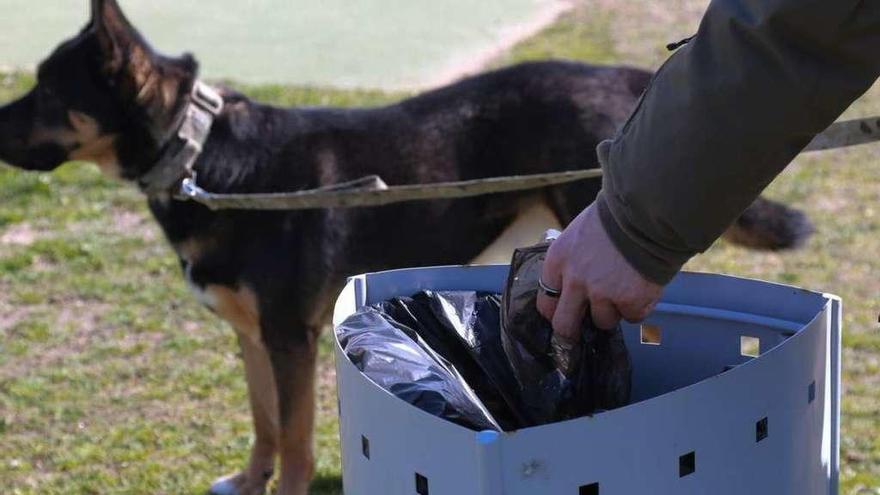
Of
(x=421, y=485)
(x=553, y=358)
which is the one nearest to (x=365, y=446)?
(x=421, y=485)

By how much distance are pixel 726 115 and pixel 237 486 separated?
325 centimetres

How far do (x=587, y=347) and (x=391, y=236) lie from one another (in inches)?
99.2

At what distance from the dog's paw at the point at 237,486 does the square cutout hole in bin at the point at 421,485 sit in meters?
2.90

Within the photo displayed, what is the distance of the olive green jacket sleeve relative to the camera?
1536mm

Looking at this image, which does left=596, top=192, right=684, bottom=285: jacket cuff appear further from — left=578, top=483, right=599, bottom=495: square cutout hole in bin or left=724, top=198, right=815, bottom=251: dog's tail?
left=724, top=198, right=815, bottom=251: dog's tail

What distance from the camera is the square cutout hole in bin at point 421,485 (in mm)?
1685

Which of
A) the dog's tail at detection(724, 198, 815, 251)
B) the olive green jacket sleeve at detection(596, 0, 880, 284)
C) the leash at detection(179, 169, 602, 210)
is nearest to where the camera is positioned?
the olive green jacket sleeve at detection(596, 0, 880, 284)

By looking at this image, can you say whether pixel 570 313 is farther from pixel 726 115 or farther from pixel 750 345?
pixel 750 345

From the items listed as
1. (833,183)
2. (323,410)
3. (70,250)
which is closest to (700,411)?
(323,410)

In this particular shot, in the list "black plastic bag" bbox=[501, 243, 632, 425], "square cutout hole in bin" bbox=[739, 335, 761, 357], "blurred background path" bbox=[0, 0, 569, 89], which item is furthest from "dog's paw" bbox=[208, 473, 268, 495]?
"blurred background path" bbox=[0, 0, 569, 89]

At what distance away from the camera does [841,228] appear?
6977 mm

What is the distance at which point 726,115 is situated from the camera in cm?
159

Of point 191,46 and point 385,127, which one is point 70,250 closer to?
point 385,127

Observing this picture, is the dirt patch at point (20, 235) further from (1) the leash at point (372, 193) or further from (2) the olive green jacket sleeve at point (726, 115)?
(2) the olive green jacket sleeve at point (726, 115)
